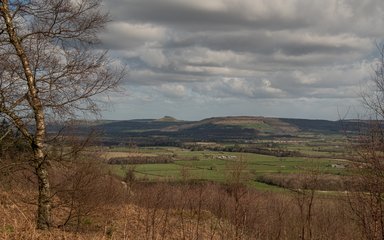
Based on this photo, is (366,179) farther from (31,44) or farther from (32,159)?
(31,44)

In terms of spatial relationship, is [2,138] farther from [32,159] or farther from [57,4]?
[57,4]

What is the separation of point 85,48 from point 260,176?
54599mm

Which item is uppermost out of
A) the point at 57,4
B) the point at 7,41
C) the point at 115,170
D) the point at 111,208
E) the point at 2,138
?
the point at 57,4

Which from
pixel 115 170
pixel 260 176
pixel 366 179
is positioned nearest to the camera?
pixel 366 179

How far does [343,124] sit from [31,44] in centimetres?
867

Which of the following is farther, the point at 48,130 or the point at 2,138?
the point at 48,130

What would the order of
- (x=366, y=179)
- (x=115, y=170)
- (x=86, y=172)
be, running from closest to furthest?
(x=366, y=179)
(x=86, y=172)
(x=115, y=170)

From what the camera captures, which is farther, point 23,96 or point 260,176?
point 260,176

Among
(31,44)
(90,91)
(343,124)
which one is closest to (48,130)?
(90,91)

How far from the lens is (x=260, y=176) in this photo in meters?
63.5

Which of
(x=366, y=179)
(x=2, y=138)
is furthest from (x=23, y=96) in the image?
(x=366, y=179)

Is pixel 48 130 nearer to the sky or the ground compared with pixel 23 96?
nearer to the ground

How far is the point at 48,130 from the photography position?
11.4m

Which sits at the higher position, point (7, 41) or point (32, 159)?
point (7, 41)
